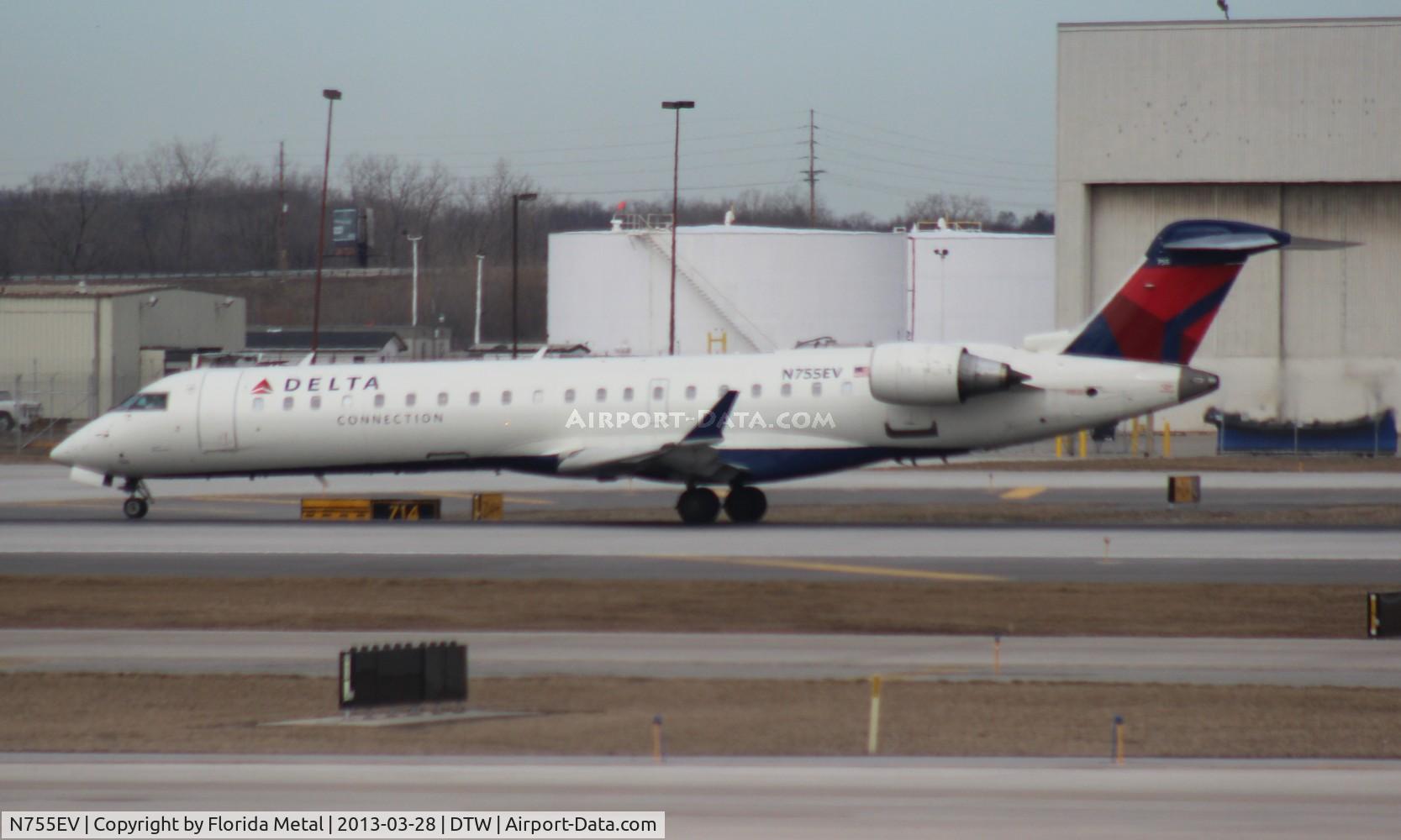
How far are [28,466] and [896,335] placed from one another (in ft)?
140

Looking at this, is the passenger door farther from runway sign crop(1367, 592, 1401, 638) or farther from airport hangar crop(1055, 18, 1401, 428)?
airport hangar crop(1055, 18, 1401, 428)

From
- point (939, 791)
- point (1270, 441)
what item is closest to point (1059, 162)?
point (1270, 441)

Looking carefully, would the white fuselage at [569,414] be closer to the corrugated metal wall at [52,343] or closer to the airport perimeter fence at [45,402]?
the airport perimeter fence at [45,402]

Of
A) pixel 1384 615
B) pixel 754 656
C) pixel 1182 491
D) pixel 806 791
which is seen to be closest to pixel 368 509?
pixel 1182 491

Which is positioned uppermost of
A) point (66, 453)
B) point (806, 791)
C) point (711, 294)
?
point (711, 294)

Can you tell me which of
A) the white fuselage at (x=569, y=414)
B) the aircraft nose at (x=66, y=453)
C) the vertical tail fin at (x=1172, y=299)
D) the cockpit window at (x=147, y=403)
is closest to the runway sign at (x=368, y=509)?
the white fuselage at (x=569, y=414)

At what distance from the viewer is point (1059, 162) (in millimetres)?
58406

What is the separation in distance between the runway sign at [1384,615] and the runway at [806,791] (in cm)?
639

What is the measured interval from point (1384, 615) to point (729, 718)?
854cm

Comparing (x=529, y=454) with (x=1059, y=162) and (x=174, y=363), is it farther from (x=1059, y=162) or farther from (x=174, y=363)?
(x=174, y=363)

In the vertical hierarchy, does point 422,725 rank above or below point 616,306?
below

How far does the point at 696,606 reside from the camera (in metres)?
20.3

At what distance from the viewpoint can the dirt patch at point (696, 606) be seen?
19.1 meters

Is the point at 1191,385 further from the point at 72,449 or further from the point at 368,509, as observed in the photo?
the point at 72,449
